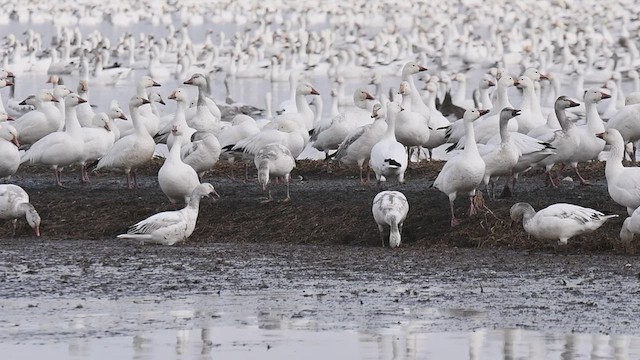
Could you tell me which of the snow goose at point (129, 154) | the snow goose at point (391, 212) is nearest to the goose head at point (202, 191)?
the snow goose at point (391, 212)

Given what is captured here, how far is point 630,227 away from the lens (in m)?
12.5

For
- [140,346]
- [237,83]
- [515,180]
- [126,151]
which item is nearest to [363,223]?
[515,180]

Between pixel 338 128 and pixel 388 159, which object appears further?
pixel 338 128

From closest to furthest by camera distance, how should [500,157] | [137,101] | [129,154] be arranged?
[500,157] < [129,154] < [137,101]

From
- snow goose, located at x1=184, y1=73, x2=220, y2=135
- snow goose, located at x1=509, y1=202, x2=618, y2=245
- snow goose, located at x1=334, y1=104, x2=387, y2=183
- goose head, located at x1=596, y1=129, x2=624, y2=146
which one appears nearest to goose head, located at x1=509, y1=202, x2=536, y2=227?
snow goose, located at x1=509, y1=202, x2=618, y2=245

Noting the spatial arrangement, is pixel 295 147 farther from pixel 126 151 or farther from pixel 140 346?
pixel 140 346

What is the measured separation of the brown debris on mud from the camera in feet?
44.9

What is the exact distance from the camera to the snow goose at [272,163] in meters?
15.7

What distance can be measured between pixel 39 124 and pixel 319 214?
7.15 metres

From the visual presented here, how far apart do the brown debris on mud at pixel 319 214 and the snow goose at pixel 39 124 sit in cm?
296

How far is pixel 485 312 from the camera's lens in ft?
33.4

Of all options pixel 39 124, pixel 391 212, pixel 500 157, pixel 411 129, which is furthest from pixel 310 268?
pixel 39 124

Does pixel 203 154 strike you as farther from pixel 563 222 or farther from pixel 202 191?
pixel 563 222

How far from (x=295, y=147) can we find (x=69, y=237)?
3997 millimetres
